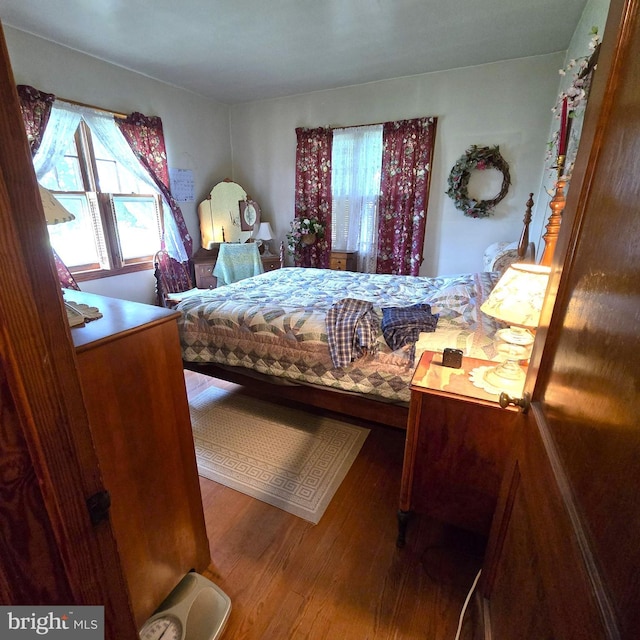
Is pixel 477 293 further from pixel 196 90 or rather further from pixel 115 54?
pixel 196 90

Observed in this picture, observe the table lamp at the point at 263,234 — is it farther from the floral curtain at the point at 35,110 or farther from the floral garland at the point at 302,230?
the floral curtain at the point at 35,110

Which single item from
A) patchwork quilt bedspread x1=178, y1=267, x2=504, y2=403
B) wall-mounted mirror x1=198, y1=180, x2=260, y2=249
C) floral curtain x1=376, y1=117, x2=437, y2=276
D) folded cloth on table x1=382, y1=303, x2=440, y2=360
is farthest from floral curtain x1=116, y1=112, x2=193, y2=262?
folded cloth on table x1=382, y1=303, x2=440, y2=360

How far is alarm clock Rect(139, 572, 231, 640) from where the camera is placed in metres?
1.07

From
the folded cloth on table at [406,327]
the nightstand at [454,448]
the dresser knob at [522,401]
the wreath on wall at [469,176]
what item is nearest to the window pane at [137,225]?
the folded cloth on table at [406,327]

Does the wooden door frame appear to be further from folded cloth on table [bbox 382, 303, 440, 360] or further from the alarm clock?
folded cloth on table [bbox 382, 303, 440, 360]

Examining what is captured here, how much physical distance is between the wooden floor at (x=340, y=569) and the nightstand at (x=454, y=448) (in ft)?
0.67

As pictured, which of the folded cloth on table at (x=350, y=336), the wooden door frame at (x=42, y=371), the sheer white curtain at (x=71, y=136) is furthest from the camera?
the sheer white curtain at (x=71, y=136)

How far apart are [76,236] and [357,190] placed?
3123 mm

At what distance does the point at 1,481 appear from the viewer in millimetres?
448

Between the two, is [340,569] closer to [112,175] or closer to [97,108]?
[112,175]

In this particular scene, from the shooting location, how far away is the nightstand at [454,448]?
1170 millimetres

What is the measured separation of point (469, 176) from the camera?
3.68 meters

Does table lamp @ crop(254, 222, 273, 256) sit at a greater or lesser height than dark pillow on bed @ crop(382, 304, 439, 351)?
greater

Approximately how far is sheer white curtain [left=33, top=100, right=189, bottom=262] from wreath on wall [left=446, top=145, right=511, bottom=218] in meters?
3.28
